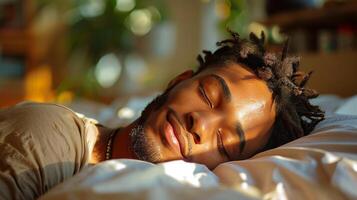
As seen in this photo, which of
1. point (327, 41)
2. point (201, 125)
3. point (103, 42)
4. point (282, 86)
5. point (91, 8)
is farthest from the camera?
point (91, 8)

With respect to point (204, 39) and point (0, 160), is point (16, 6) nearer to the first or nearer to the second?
point (204, 39)

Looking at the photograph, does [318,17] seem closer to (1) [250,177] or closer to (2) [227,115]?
(2) [227,115]

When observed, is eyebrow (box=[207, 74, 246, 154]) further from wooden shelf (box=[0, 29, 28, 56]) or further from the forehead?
wooden shelf (box=[0, 29, 28, 56])

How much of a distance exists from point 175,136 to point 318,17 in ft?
4.57

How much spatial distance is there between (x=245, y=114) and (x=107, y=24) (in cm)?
224

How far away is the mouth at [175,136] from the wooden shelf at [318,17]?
4.24 ft

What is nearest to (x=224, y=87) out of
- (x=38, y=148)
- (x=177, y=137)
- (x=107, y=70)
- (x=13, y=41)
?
(x=177, y=137)

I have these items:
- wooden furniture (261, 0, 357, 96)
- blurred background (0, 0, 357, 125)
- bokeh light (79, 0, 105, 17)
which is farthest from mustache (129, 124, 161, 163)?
bokeh light (79, 0, 105, 17)

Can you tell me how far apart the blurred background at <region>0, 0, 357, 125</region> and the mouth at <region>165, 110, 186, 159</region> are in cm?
182

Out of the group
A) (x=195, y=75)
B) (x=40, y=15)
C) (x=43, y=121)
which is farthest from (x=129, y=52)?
(x=43, y=121)

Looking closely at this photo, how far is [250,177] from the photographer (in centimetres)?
72

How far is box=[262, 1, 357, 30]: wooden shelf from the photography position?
1.92 m

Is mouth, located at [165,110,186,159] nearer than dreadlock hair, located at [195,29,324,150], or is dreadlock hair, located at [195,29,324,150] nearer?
mouth, located at [165,110,186,159]

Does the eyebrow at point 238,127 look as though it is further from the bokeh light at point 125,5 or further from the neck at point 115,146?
the bokeh light at point 125,5
